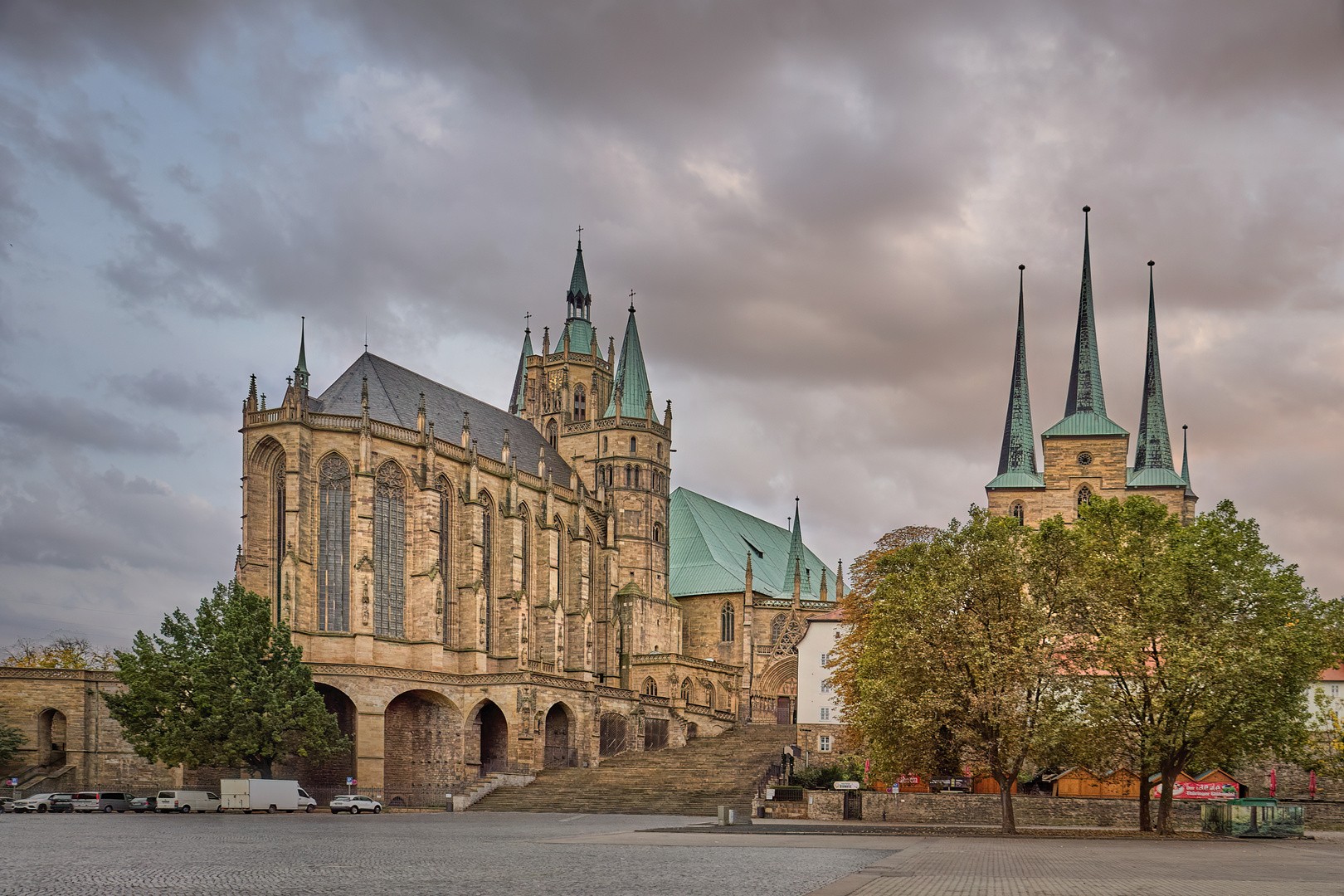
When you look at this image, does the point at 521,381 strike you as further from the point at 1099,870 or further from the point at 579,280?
the point at 1099,870

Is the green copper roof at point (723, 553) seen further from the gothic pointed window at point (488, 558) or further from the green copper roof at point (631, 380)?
the gothic pointed window at point (488, 558)

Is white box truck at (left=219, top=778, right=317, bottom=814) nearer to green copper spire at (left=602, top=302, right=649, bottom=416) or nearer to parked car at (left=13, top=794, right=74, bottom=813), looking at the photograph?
parked car at (left=13, top=794, right=74, bottom=813)

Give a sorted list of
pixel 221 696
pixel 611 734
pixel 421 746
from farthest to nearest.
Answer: pixel 611 734 → pixel 421 746 → pixel 221 696

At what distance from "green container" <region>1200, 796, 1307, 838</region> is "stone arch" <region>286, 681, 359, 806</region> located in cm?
3612

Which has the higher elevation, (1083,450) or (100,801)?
(1083,450)

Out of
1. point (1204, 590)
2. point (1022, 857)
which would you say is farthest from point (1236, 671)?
point (1022, 857)

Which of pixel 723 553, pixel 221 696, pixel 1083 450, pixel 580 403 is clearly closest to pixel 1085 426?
pixel 1083 450

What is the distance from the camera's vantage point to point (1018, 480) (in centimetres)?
7962

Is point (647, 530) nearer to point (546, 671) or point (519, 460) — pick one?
point (519, 460)

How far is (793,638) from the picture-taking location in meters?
86.9

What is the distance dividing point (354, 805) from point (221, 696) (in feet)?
21.9

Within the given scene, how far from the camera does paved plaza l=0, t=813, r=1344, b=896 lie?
16.4 metres

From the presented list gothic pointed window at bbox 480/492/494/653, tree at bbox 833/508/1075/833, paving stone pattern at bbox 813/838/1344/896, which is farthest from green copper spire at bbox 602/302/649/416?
paving stone pattern at bbox 813/838/1344/896

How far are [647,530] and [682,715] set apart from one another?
15855 mm
